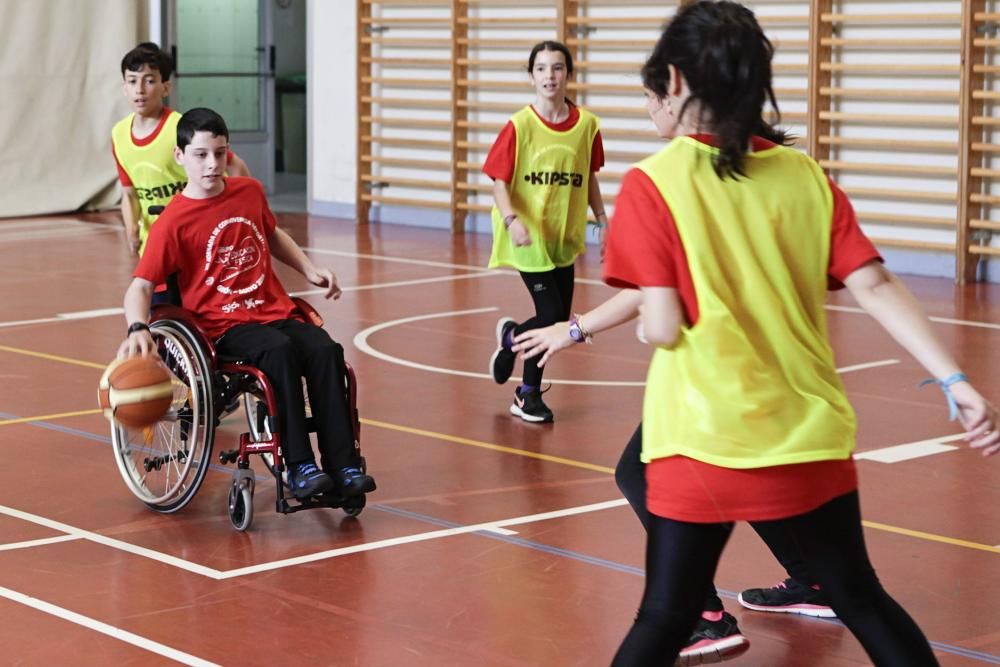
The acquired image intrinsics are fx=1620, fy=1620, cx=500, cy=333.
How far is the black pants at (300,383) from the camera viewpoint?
4277 mm

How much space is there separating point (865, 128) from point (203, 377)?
6735 mm

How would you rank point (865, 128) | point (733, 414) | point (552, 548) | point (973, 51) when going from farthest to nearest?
1. point (865, 128)
2. point (973, 51)
3. point (552, 548)
4. point (733, 414)

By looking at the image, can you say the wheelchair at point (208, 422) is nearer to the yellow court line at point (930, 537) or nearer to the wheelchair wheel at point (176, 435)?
the wheelchair wheel at point (176, 435)

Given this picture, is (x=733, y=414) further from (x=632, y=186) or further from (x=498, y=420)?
(x=498, y=420)

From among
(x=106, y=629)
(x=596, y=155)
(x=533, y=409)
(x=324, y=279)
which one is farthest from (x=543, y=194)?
(x=106, y=629)

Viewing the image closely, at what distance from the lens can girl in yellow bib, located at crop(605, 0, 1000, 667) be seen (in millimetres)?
2336

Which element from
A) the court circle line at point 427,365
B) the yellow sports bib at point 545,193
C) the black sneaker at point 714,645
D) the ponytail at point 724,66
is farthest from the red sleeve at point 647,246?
the court circle line at point 427,365

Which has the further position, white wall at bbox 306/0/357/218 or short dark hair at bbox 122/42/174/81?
white wall at bbox 306/0/357/218

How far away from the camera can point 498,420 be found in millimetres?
5863

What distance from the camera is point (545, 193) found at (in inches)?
239

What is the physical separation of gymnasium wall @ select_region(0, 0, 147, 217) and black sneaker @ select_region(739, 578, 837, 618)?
11.1m

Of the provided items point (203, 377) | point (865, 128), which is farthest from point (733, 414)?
point (865, 128)

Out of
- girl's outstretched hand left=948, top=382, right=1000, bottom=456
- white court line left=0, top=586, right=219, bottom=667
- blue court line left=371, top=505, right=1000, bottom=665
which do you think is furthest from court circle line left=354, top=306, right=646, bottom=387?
girl's outstretched hand left=948, top=382, right=1000, bottom=456

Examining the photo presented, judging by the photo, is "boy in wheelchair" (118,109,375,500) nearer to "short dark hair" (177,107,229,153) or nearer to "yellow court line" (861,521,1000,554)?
"short dark hair" (177,107,229,153)
